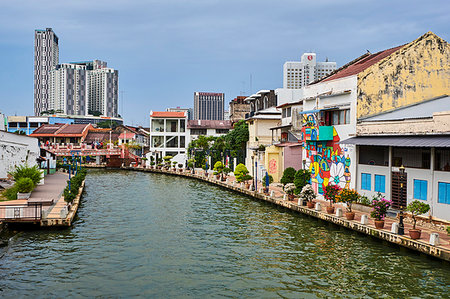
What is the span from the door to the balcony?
7332 mm

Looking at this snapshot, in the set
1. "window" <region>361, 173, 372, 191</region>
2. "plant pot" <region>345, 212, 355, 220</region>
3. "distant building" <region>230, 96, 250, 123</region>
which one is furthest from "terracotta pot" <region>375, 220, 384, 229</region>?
"distant building" <region>230, 96, 250, 123</region>

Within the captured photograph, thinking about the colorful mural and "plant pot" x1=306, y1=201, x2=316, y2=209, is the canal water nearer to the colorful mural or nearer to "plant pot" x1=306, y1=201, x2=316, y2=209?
"plant pot" x1=306, y1=201, x2=316, y2=209

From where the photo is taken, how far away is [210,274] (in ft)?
58.9

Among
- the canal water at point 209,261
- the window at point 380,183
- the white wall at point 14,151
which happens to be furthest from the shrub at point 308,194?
the white wall at point 14,151

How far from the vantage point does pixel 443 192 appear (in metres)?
23.5

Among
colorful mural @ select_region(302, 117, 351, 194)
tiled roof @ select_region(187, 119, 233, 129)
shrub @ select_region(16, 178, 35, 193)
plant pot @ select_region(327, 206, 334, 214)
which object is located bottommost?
plant pot @ select_region(327, 206, 334, 214)

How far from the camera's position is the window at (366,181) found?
29.8 meters

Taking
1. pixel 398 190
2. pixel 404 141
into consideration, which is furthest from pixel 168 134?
pixel 404 141

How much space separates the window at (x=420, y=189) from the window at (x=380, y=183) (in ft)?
9.57

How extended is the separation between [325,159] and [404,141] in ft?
34.4

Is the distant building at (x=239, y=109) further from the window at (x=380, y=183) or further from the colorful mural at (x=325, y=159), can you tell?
Result: the window at (x=380, y=183)

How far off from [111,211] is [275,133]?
29.9 meters

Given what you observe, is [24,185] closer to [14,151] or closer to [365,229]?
[14,151]

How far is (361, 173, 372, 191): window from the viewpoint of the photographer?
29.8 metres
